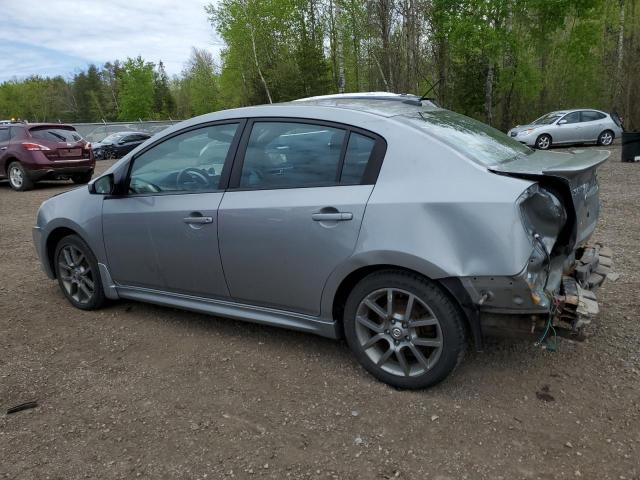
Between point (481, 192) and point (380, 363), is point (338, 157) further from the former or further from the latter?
point (380, 363)

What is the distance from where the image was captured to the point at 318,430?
2711 mm

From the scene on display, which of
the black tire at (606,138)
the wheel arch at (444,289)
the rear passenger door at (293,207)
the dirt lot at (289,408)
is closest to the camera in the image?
the dirt lot at (289,408)

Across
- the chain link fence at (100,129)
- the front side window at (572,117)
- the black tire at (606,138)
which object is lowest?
the black tire at (606,138)

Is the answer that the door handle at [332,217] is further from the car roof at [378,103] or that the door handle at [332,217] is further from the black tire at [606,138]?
the black tire at [606,138]

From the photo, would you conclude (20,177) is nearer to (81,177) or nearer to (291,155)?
(81,177)

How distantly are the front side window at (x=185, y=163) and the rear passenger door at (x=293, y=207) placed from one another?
0.67ft

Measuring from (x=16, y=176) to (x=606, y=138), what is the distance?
65.5ft

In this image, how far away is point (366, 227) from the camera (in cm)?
287

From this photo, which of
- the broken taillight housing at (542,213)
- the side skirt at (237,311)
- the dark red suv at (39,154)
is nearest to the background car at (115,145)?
the dark red suv at (39,154)

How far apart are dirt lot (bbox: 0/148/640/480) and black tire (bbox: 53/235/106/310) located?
0.94 feet

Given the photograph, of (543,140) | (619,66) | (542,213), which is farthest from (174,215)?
(619,66)

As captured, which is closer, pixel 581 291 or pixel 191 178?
pixel 581 291

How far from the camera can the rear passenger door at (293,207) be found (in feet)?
9.79

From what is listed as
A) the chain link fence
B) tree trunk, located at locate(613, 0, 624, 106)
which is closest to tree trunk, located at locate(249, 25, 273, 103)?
the chain link fence
